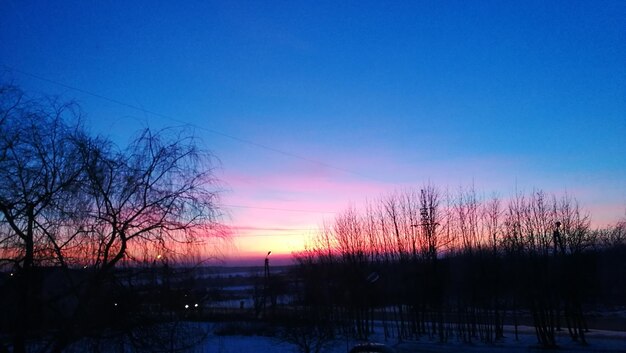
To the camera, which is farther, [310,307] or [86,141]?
[310,307]

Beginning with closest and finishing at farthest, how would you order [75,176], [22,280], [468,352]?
[22,280]
[75,176]
[468,352]

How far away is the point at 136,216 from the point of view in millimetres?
12273

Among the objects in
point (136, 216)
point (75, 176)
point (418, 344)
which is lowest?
point (418, 344)

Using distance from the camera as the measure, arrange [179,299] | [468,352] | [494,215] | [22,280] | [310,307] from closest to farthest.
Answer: [22,280], [179,299], [468,352], [310,307], [494,215]

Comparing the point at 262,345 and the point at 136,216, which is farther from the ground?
the point at 136,216

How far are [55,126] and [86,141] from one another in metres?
0.73

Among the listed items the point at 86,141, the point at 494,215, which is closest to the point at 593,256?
the point at 494,215

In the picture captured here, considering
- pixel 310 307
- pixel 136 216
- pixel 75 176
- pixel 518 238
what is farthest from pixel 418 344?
pixel 75 176

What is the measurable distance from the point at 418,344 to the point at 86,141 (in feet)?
62.3

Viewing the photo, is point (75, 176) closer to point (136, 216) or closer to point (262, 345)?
point (136, 216)

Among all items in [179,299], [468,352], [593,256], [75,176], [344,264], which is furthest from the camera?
[593,256]

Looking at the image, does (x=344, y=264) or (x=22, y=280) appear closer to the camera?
(x=22, y=280)

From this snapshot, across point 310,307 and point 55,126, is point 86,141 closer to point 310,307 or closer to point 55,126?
point 55,126

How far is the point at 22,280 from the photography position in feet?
35.6
